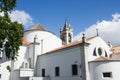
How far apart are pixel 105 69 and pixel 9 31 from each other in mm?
14245

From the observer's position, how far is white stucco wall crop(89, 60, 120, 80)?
2597 centimetres

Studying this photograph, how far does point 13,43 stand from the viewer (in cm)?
2031

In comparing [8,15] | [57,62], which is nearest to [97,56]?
[57,62]

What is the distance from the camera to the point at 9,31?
19.9 m

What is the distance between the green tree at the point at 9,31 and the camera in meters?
19.1

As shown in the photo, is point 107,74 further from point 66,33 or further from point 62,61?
point 66,33

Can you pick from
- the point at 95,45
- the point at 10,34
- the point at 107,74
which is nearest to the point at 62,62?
the point at 95,45

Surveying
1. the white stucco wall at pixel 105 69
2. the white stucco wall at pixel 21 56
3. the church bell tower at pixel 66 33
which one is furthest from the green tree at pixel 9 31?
the church bell tower at pixel 66 33

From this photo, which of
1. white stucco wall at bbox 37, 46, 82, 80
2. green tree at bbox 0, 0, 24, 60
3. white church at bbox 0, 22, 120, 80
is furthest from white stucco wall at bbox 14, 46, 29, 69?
green tree at bbox 0, 0, 24, 60

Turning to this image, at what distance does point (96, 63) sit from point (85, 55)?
195 centimetres

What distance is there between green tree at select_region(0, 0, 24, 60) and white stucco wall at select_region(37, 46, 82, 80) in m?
10.8

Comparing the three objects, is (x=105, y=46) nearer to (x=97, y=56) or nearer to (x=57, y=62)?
(x=97, y=56)

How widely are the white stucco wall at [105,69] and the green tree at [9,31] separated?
12.0 metres

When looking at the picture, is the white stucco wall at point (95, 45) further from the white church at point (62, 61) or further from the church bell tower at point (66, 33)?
the church bell tower at point (66, 33)
